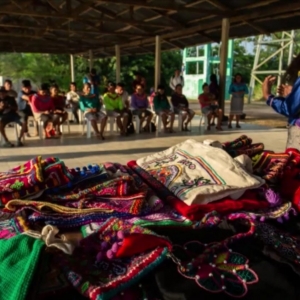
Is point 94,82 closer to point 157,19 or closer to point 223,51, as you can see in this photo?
point 157,19

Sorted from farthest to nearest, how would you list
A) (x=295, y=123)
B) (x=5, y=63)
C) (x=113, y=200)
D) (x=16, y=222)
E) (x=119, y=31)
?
(x=5, y=63), (x=119, y=31), (x=295, y=123), (x=113, y=200), (x=16, y=222)

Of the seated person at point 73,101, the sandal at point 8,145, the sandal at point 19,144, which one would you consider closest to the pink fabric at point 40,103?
the sandal at point 19,144

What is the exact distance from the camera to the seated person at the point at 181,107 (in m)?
8.00

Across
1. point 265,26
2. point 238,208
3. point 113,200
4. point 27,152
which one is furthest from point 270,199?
point 265,26

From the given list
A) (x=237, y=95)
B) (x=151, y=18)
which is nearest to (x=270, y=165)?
(x=237, y=95)

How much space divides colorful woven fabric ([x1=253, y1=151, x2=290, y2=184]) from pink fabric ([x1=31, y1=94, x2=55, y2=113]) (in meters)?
5.50

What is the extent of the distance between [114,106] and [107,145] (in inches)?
53.4

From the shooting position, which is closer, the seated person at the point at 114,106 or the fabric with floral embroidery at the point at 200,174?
the fabric with floral embroidery at the point at 200,174

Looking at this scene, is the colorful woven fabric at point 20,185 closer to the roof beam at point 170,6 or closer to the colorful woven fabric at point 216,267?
the colorful woven fabric at point 216,267

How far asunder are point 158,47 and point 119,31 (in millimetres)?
1245

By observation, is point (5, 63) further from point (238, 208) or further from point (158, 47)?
point (238, 208)

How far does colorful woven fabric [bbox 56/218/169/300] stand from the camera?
39.5 inches

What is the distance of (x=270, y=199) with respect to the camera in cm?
151

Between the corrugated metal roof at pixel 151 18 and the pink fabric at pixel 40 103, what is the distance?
2187 millimetres
